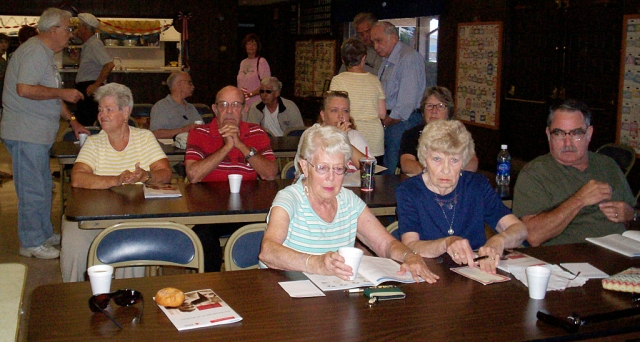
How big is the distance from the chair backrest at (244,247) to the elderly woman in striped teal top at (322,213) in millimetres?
214

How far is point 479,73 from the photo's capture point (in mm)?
8961

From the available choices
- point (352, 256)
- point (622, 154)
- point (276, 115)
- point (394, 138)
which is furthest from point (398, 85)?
point (352, 256)

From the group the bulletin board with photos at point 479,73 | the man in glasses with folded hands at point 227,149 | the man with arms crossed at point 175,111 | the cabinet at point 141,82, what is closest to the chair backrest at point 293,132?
the man with arms crossed at point 175,111

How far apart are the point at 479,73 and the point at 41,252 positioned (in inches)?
233

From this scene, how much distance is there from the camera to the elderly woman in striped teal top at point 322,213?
2.64 m

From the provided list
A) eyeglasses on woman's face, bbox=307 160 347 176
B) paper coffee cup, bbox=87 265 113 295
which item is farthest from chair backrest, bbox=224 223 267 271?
paper coffee cup, bbox=87 265 113 295

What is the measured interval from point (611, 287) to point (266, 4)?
15582 millimetres

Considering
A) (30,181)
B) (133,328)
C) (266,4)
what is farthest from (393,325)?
(266,4)

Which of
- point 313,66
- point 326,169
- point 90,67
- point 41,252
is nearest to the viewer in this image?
point 326,169

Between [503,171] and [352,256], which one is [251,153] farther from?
[352,256]

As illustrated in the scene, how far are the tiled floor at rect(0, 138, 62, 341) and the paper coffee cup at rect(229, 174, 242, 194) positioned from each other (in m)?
1.27

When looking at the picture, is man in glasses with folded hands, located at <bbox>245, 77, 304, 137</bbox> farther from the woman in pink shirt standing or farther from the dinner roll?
the dinner roll

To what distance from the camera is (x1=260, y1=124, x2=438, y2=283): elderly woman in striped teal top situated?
264 cm

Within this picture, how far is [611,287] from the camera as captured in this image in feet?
7.62
